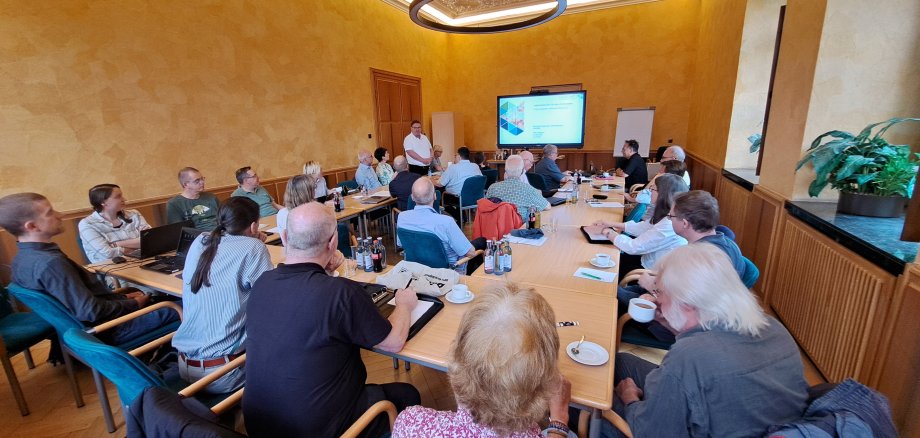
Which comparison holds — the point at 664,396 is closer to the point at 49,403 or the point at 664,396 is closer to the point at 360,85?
the point at 49,403

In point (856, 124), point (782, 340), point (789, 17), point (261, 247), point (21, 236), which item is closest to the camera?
point (782, 340)

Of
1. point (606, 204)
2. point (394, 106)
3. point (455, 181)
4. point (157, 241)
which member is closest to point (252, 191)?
point (157, 241)

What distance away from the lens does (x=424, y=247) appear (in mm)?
2656

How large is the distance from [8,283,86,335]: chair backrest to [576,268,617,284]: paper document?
2.61m

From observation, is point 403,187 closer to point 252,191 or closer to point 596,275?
point 252,191

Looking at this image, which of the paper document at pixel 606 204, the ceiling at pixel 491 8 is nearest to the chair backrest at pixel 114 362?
the paper document at pixel 606 204

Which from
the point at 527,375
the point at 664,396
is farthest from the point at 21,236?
the point at 664,396

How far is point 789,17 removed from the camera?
3.19 m

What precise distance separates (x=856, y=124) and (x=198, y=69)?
255 inches

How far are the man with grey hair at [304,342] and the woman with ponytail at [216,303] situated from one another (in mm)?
511

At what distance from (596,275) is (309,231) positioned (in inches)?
62.2

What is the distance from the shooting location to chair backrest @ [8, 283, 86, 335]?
1.84 meters

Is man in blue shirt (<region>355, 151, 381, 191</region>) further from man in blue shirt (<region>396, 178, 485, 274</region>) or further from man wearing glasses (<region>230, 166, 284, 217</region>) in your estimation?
man in blue shirt (<region>396, 178, 485, 274</region>)

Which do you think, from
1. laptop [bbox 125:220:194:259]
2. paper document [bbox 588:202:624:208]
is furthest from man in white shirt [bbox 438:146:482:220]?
laptop [bbox 125:220:194:259]
